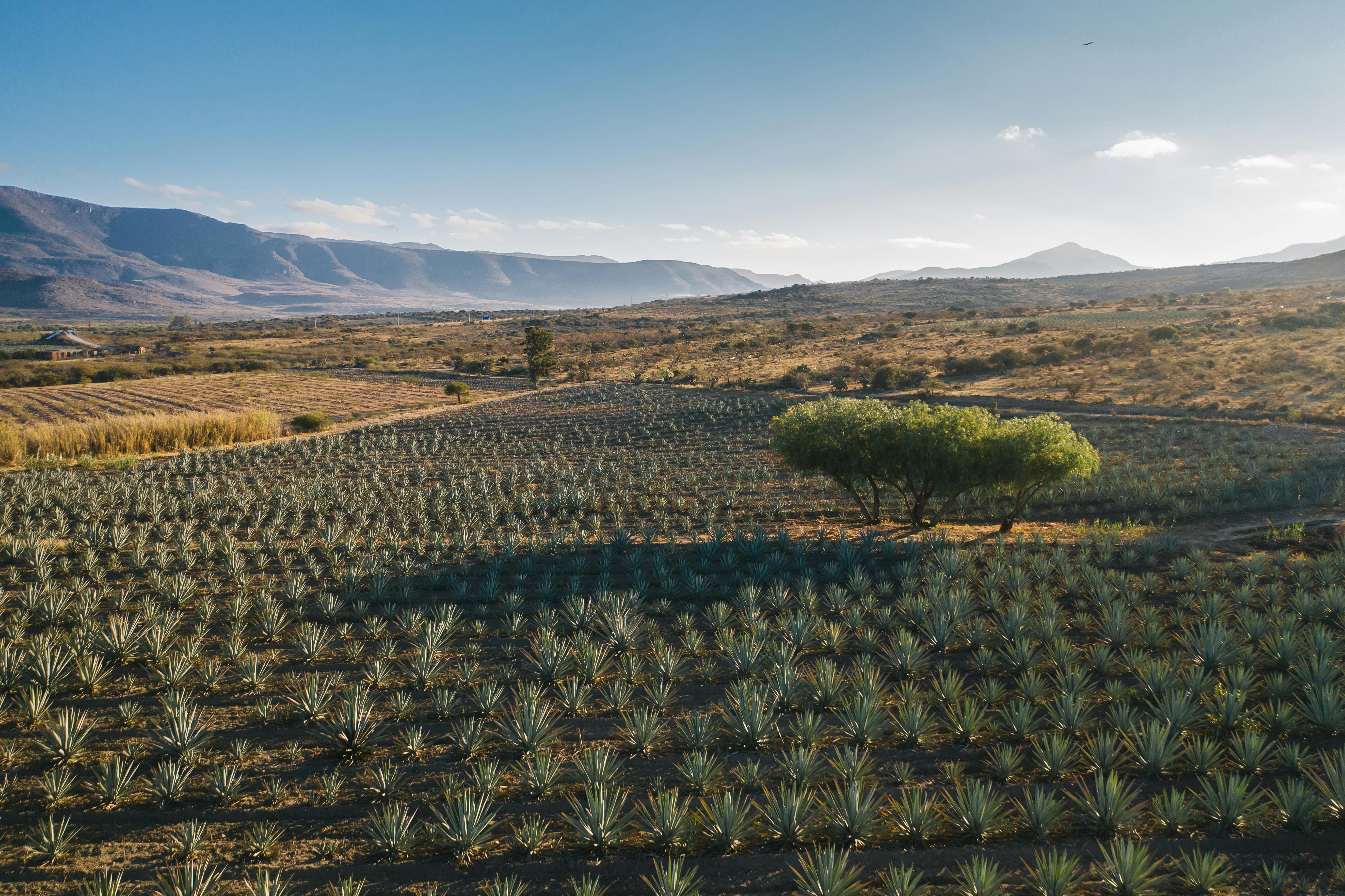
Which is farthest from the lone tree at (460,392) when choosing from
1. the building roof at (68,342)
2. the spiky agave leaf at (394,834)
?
the building roof at (68,342)

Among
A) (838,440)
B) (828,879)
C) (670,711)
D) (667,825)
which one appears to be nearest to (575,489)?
(838,440)

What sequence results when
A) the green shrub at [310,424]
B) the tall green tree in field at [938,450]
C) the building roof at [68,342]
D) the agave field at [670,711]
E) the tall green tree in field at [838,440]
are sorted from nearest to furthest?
1. the agave field at [670,711]
2. the tall green tree in field at [938,450]
3. the tall green tree in field at [838,440]
4. the green shrub at [310,424]
5. the building roof at [68,342]

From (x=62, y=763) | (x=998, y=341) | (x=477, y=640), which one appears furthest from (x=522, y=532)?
(x=998, y=341)

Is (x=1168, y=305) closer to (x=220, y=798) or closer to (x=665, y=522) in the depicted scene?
(x=665, y=522)

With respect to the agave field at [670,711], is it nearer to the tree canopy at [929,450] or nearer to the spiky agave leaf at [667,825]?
the spiky agave leaf at [667,825]

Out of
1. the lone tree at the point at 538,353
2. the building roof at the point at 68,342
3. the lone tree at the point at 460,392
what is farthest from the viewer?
the building roof at the point at 68,342

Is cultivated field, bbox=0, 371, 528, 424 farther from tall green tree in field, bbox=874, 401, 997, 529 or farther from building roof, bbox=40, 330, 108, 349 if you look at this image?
building roof, bbox=40, 330, 108, 349
